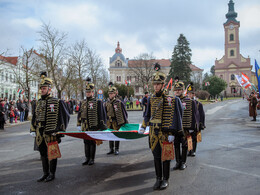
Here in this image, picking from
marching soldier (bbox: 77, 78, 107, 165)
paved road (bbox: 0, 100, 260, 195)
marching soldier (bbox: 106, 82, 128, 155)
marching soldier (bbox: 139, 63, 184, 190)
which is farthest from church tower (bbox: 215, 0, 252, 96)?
marching soldier (bbox: 139, 63, 184, 190)

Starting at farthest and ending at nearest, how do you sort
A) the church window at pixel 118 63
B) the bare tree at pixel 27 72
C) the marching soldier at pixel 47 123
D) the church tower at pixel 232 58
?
the church window at pixel 118 63
the church tower at pixel 232 58
the bare tree at pixel 27 72
the marching soldier at pixel 47 123

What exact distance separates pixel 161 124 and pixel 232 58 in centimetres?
9322

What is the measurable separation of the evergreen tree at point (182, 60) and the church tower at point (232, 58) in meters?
32.9

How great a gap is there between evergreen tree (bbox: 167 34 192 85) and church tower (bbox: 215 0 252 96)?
32.9m

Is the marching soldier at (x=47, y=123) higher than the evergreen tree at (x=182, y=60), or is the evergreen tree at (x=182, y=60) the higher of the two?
the evergreen tree at (x=182, y=60)

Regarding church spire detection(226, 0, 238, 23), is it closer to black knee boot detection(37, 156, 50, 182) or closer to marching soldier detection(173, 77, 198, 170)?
marching soldier detection(173, 77, 198, 170)

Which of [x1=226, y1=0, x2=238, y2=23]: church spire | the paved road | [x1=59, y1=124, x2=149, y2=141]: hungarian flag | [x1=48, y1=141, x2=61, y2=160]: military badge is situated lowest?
the paved road

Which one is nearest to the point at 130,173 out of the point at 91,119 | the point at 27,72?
the point at 91,119

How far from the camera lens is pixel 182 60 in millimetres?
60406

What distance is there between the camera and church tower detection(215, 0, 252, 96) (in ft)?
280

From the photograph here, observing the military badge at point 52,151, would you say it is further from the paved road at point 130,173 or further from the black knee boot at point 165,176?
the black knee boot at point 165,176

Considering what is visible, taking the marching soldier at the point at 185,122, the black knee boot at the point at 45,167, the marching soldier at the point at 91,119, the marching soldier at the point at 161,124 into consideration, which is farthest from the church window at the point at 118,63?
the marching soldier at the point at 161,124

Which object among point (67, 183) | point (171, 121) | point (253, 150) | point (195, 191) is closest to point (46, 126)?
point (67, 183)

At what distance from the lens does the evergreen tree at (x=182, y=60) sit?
197 ft
